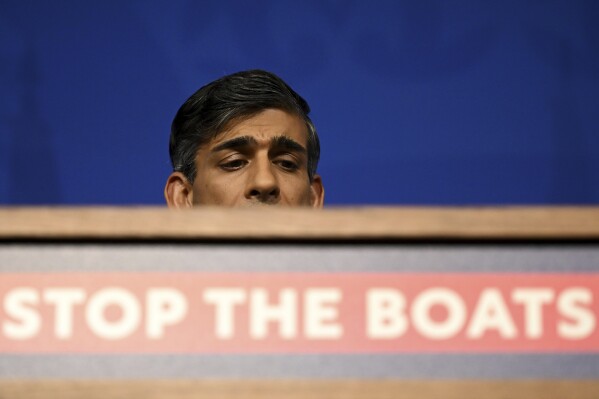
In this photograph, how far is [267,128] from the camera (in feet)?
3.80

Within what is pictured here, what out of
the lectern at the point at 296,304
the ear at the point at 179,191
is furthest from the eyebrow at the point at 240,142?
the lectern at the point at 296,304

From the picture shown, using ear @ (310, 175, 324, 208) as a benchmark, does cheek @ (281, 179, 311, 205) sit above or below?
below

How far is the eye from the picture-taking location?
1.12 m

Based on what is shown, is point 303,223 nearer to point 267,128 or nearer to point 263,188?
point 263,188

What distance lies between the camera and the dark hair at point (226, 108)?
119cm

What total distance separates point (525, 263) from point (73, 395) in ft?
0.80

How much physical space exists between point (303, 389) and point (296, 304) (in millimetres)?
44

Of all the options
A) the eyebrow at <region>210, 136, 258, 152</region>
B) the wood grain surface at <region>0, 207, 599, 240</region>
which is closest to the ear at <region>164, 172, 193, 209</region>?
the eyebrow at <region>210, 136, 258, 152</region>

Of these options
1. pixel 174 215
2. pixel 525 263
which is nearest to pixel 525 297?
pixel 525 263

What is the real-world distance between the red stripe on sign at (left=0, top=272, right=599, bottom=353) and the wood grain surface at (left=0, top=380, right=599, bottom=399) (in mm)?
17

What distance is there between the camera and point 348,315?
17.0 inches

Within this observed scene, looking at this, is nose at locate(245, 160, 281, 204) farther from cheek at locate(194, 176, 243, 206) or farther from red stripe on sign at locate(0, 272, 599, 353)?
red stripe on sign at locate(0, 272, 599, 353)

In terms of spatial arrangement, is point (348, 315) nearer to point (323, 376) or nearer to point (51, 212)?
point (323, 376)

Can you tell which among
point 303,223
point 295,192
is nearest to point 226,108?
point 295,192
